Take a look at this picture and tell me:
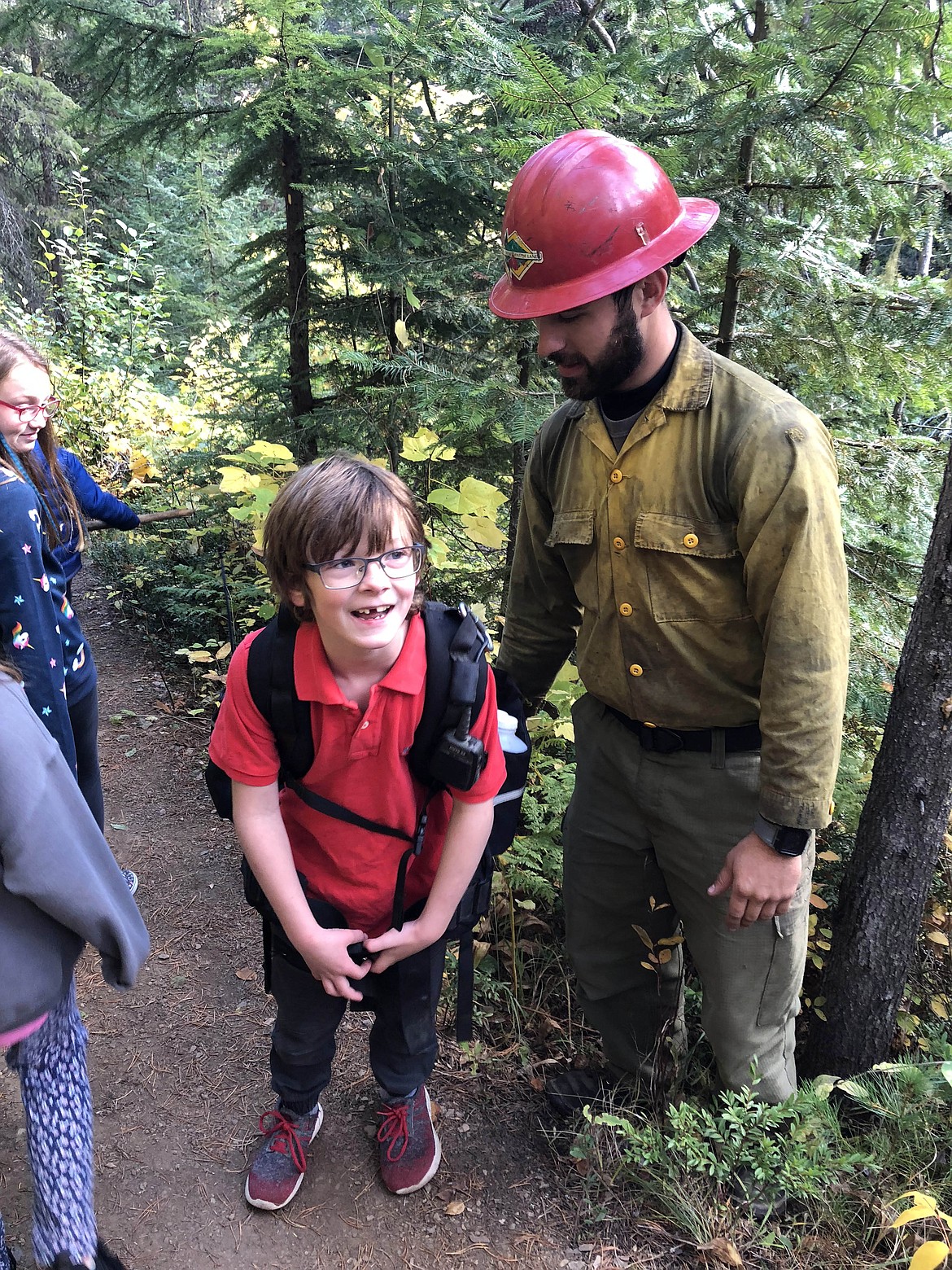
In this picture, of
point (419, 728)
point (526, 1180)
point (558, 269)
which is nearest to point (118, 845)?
point (526, 1180)

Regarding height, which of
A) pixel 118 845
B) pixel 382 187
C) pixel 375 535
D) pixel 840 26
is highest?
pixel 840 26

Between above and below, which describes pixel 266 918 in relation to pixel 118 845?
above

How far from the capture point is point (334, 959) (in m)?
2.04

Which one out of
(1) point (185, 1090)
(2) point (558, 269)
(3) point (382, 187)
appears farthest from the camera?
(3) point (382, 187)

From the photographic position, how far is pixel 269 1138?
2.49m

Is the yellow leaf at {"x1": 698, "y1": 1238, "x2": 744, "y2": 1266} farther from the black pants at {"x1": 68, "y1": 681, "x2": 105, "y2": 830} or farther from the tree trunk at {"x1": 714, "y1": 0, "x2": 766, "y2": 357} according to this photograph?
the tree trunk at {"x1": 714, "y1": 0, "x2": 766, "y2": 357}

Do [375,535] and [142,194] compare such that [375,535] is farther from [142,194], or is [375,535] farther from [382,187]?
[142,194]

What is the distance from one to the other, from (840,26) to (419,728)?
2.70 m

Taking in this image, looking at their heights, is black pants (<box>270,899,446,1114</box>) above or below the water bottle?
below

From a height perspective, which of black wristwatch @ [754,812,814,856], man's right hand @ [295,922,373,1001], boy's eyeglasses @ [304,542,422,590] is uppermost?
boy's eyeglasses @ [304,542,422,590]

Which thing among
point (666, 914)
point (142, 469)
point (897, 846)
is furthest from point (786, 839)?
point (142, 469)

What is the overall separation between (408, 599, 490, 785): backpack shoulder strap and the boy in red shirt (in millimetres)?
28

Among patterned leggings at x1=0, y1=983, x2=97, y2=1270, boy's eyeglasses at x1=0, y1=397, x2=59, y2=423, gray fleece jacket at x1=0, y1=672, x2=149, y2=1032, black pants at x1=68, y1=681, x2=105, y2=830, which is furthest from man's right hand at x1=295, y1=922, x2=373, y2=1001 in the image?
boy's eyeglasses at x1=0, y1=397, x2=59, y2=423

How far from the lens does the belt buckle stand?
2234 mm
